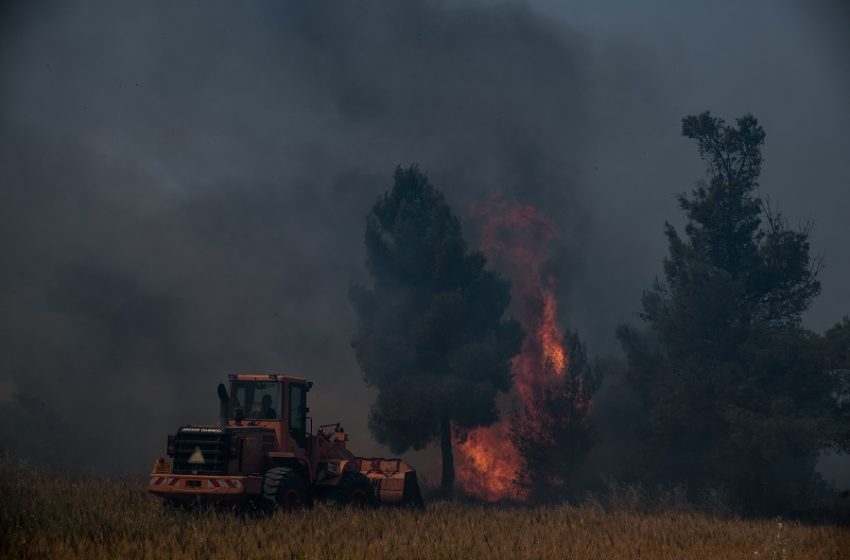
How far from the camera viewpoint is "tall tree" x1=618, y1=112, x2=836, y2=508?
25.3 meters

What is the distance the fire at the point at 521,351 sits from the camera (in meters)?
33.2

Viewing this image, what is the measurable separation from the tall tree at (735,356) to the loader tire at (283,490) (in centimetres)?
1449

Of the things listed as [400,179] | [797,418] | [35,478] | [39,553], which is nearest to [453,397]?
[400,179]

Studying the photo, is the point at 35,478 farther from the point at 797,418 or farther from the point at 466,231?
the point at 466,231

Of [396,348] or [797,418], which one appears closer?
[797,418]

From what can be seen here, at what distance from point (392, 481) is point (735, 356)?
13.8m

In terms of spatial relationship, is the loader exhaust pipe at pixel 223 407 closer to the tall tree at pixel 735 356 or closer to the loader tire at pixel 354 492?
the loader tire at pixel 354 492

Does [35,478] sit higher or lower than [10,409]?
lower

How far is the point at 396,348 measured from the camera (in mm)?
30641

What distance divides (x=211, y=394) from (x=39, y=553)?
3760cm

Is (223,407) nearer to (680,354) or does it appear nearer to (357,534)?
(357,534)

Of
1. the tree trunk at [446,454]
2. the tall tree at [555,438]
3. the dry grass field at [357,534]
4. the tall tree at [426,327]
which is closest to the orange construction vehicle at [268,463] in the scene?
the dry grass field at [357,534]

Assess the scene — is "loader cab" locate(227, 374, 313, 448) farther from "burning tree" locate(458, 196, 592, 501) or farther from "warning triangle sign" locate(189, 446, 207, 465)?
"burning tree" locate(458, 196, 592, 501)

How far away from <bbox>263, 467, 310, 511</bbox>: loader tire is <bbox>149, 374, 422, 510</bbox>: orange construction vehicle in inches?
0.9
